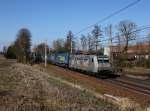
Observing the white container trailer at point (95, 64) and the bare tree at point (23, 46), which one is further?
the bare tree at point (23, 46)

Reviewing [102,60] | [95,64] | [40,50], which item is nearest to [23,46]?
[40,50]

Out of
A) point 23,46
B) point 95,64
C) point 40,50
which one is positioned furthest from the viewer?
point 40,50

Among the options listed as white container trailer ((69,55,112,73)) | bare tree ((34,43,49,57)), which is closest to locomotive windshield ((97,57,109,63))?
white container trailer ((69,55,112,73))

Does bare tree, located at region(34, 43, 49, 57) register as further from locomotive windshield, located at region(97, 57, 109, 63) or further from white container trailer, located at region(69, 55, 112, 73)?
locomotive windshield, located at region(97, 57, 109, 63)

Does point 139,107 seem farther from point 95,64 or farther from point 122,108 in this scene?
point 95,64

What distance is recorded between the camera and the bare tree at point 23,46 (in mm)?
113619

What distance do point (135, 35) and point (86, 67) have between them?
39045mm

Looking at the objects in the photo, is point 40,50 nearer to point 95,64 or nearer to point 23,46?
point 23,46

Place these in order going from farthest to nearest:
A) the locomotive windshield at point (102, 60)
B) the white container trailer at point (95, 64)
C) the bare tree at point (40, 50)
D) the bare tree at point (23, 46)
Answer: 1. the bare tree at point (40, 50)
2. the bare tree at point (23, 46)
3. the locomotive windshield at point (102, 60)
4. the white container trailer at point (95, 64)

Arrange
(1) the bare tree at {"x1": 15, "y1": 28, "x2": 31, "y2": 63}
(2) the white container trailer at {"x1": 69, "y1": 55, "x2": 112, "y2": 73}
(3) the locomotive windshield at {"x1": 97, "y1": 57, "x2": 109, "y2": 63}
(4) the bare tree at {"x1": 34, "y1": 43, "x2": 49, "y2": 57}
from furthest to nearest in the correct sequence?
(4) the bare tree at {"x1": 34, "y1": 43, "x2": 49, "y2": 57} < (1) the bare tree at {"x1": 15, "y1": 28, "x2": 31, "y2": 63} < (3) the locomotive windshield at {"x1": 97, "y1": 57, "x2": 109, "y2": 63} < (2) the white container trailer at {"x1": 69, "y1": 55, "x2": 112, "y2": 73}

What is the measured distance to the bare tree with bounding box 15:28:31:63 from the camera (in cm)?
11362

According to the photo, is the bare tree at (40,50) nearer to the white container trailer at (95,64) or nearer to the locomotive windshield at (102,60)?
the white container trailer at (95,64)

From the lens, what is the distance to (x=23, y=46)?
11450 cm

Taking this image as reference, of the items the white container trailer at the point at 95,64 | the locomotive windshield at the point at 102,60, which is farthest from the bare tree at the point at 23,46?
the locomotive windshield at the point at 102,60
